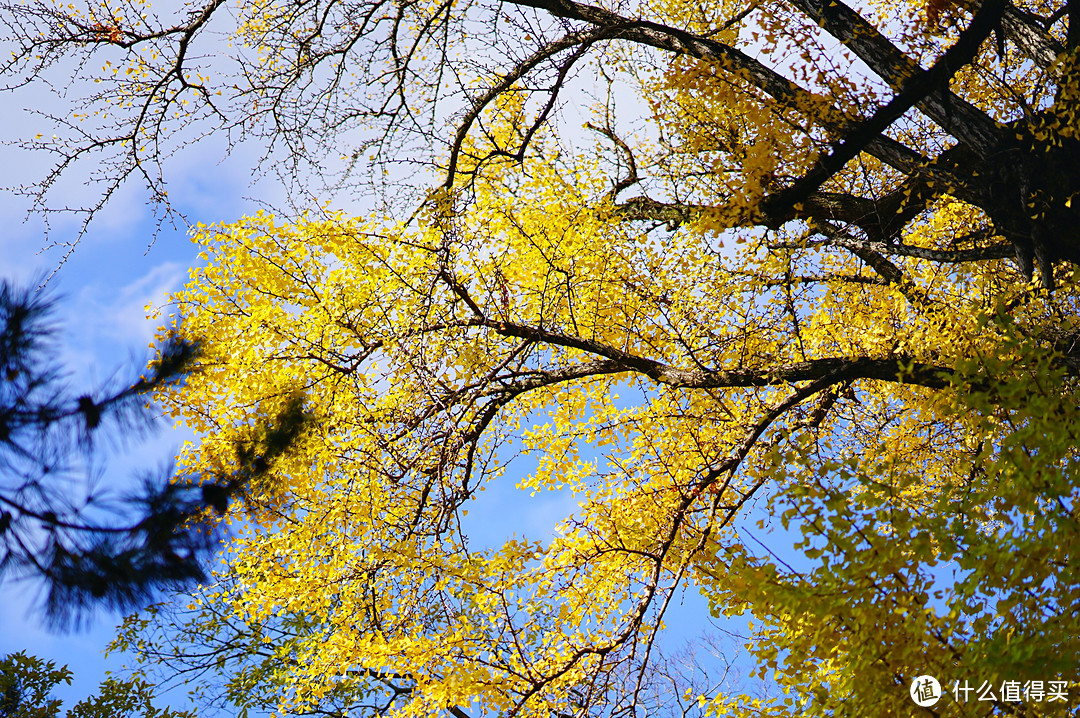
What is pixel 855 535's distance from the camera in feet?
9.60

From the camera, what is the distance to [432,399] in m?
5.83

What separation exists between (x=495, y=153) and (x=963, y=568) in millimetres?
4721

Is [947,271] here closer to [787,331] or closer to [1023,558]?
[787,331]

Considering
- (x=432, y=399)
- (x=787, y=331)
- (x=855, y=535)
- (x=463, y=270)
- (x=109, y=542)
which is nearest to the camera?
(x=855, y=535)

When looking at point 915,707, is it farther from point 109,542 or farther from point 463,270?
point 463,270

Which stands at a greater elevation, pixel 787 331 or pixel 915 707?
pixel 787 331

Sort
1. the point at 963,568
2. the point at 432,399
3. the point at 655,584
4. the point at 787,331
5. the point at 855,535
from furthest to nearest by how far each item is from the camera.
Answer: the point at 787,331 < the point at 432,399 < the point at 655,584 < the point at 855,535 < the point at 963,568

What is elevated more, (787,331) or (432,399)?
(787,331)

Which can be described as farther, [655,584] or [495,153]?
[495,153]

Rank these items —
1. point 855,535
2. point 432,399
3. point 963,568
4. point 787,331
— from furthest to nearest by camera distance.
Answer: point 787,331
point 432,399
point 855,535
point 963,568

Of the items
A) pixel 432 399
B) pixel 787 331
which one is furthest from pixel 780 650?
pixel 787 331

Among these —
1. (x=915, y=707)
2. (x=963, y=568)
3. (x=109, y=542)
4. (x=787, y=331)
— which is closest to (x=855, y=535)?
(x=963, y=568)

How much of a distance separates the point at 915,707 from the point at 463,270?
4603 mm

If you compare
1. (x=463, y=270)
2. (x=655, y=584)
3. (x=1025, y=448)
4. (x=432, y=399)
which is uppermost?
(x=463, y=270)
